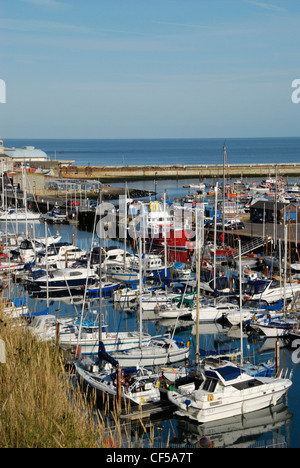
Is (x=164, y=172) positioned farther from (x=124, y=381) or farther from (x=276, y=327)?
(x=124, y=381)

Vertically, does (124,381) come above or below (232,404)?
above

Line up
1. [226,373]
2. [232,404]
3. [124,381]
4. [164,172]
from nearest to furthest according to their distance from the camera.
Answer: [232,404], [226,373], [124,381], [164,172]

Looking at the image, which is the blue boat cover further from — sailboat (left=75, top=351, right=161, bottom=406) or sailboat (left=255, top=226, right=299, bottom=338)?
sailboat (left=255, top=226, right=299, bottom=338)

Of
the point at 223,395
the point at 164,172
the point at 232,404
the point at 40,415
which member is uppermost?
the point at 164,172

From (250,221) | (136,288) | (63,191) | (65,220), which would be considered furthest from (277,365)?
(63,191)

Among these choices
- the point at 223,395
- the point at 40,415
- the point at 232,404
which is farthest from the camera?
the point at 232,404

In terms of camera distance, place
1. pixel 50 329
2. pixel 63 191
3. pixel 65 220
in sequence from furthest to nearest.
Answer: pixel 63 191 → pixel 65 220 → pixel 50 329

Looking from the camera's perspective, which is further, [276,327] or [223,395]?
[276,327]

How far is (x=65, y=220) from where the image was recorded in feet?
141

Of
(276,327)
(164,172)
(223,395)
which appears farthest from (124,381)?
(164,172)

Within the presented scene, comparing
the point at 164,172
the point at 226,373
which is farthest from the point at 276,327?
the point at 164,172

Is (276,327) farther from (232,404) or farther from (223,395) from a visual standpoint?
(223,395)
